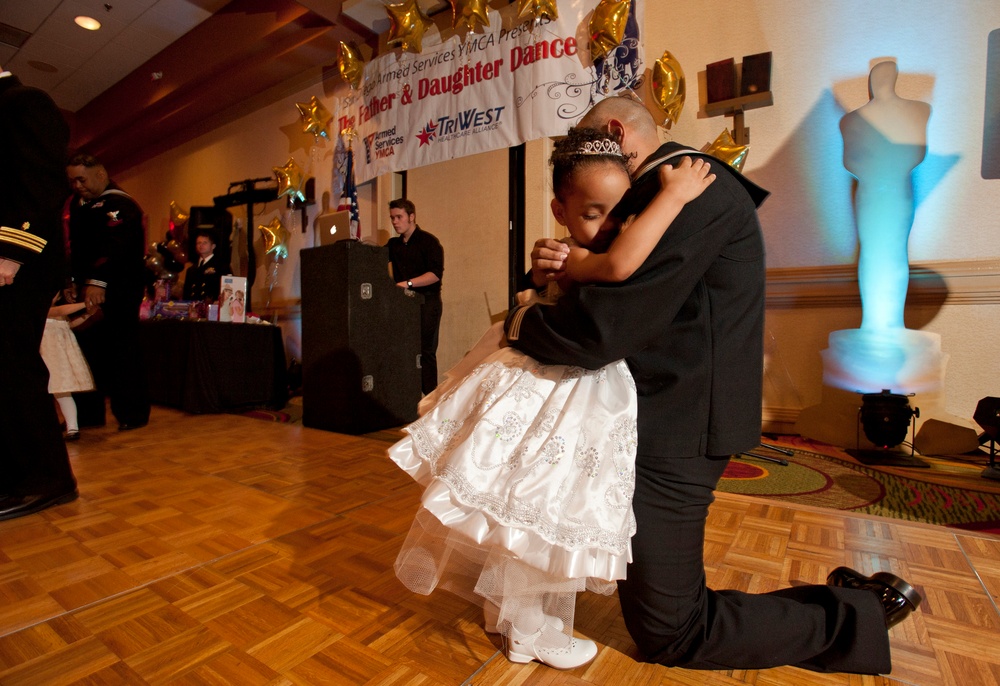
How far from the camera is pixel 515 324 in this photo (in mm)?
1027

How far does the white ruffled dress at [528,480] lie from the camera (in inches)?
32.3

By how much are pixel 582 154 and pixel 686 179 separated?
0.69 ft

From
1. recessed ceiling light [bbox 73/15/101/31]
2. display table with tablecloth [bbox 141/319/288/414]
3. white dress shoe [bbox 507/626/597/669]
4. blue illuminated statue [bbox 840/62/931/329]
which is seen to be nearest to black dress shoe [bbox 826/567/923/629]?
white dress shoe [bbox 507/626/597/669]

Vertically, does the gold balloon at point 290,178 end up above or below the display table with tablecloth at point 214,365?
above

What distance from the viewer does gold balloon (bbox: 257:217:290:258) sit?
578 centimetres

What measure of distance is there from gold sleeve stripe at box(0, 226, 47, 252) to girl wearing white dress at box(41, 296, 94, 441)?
4.28 feet

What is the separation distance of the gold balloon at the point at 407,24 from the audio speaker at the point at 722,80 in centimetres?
233

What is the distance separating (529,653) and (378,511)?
0.99 metres

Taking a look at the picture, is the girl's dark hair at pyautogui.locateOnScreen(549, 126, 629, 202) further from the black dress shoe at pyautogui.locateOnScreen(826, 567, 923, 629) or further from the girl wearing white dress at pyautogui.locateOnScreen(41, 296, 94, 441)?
the girl wearing white dress at pyautogui.locateOnScreen(41, 296, 94, 441)

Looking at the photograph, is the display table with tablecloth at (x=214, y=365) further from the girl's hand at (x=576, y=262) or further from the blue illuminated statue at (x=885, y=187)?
the blue illuminated statue at (x=885, y=187)

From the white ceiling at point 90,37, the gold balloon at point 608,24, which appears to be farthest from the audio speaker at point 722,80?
the white ceiling at point 90,37

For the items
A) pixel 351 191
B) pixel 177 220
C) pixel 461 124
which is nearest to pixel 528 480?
pixel 461 124

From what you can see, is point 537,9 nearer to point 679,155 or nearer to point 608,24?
point 608,24

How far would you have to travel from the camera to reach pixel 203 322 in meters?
3.86
